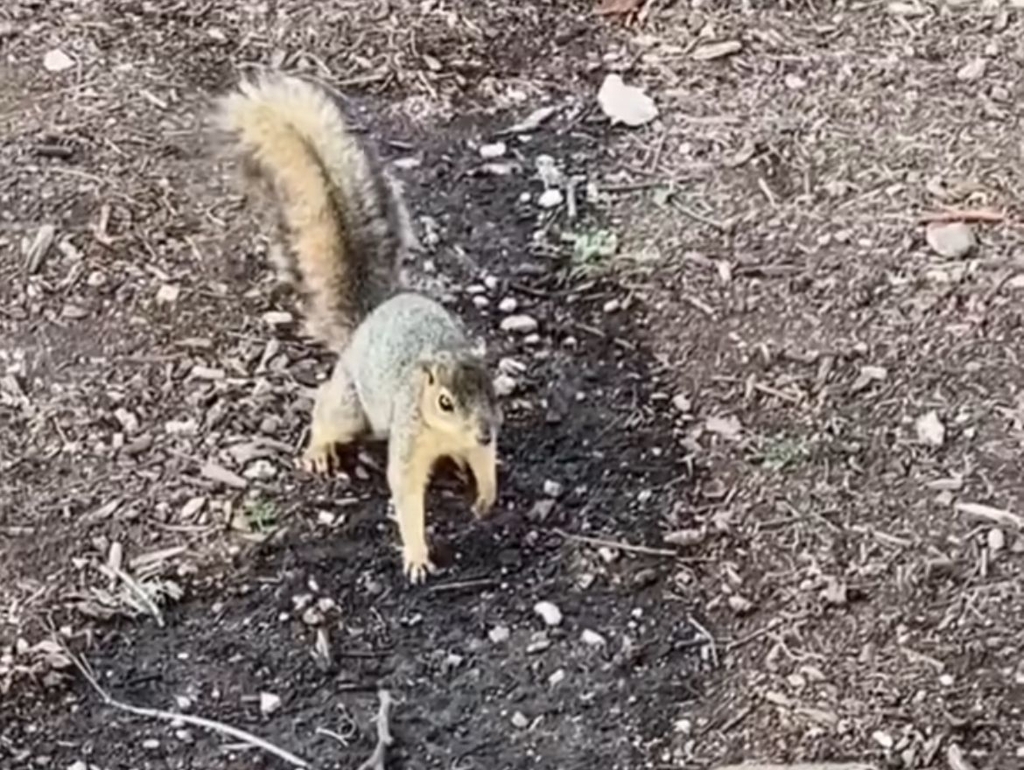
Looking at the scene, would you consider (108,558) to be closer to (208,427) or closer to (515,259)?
(208,427)

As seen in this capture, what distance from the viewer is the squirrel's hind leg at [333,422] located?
3316mm

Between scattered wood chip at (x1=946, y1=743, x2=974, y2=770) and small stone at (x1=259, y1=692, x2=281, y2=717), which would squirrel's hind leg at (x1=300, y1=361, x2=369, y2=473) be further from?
scattered wood chip at (x1=946, y1=743, x2=974, y2=770)

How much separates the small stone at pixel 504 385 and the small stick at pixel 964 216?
88 centimetres

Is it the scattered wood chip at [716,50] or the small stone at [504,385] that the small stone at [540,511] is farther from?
the scattered wood chip at [716,50]

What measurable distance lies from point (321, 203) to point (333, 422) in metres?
0.36

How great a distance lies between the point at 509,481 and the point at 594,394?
0.25m

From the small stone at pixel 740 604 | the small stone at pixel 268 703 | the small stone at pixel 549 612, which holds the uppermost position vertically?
the small stone at pixel 740 604

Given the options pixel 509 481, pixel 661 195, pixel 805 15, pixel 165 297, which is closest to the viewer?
pixel 509 481

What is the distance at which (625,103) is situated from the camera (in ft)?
13.9

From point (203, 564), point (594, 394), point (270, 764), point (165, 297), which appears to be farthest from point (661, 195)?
point (270, 764)

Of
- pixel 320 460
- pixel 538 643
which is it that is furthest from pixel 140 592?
pixel 538 643

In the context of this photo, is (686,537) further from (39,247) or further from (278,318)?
(39,247)

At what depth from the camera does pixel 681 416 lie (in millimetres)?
3516

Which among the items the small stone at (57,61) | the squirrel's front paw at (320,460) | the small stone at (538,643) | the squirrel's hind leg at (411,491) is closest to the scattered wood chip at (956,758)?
the small stone at (538,643)
